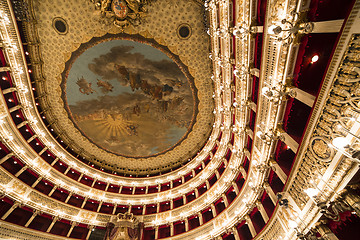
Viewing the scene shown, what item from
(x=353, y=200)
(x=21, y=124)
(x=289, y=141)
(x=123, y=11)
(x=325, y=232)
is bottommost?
(x=325, y=232)

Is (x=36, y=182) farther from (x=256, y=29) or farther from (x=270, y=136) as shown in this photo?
(x=256, y=29)

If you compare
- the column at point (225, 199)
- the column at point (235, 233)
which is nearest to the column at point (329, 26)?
the column at point (235, 233)

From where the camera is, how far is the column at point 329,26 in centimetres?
411

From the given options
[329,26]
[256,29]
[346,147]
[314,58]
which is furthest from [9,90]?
[346,147]

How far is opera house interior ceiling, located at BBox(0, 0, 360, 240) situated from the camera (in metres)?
4.78

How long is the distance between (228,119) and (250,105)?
4.06m

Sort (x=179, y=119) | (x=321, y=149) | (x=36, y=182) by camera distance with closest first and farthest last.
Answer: (x=321, y=149), (x=36, y=182), (x=179, y=119)

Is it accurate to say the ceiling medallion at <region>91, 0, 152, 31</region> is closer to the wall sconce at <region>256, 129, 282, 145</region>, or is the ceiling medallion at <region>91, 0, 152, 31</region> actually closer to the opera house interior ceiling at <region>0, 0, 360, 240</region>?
the opera house interior ceiling at <region>0, 0, 360, 240</region>

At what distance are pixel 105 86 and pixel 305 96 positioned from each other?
2021cm

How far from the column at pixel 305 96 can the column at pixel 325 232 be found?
14.8 feet

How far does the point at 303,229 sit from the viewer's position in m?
5.85

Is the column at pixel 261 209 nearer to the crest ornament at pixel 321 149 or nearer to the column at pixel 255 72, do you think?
the crest ornament at pixel 321 149

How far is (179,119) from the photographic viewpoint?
21172 millimetres

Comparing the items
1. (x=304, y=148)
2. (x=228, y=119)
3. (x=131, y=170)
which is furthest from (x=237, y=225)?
(x=131, y=170)
